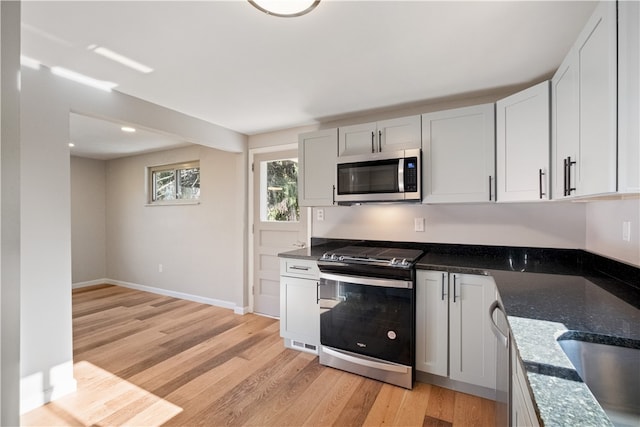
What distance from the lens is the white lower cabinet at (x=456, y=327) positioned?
79.4 inches

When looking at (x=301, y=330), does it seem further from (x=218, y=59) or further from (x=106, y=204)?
(x=106, y=204)

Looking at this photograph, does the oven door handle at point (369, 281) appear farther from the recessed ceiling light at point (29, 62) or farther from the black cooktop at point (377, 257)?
the recessed ceiling light at point (29, 62)

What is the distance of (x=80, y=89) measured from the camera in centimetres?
222

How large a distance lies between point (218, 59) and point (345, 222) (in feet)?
6.17

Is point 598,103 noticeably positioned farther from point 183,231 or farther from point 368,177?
point 183,231

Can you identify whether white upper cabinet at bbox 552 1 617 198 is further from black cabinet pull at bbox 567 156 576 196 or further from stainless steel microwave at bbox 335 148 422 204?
stainless steel microwave at bbox 335 148 422 204

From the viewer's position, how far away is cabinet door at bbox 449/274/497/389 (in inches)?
78.9

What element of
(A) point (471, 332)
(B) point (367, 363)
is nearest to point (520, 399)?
(A) point (471, 332)

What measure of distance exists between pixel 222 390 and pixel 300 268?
1108 mm

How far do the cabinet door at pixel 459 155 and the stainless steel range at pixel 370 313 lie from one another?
0.60 m

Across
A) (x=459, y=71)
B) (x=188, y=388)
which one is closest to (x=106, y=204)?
(x=188, y=388)

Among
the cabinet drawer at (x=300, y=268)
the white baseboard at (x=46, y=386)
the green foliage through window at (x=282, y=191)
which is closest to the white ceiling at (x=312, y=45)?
the green foliage through window at (x=282, y=191)

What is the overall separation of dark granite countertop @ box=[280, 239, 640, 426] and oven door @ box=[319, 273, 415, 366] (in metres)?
0.30

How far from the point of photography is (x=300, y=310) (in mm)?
2762
